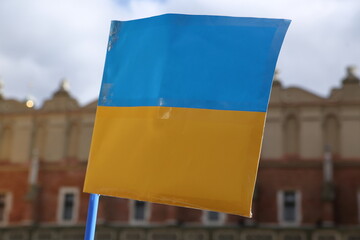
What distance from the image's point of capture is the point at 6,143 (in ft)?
98.0

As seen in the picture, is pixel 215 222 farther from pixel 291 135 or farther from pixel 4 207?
pixel 4 207

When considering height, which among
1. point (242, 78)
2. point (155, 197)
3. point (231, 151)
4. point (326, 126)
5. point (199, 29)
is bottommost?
point (155, 197)

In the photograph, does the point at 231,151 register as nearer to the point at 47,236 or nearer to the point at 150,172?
the point at 150,172

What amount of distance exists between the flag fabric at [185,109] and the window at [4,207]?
22.6 m

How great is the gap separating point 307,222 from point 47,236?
1083 cm

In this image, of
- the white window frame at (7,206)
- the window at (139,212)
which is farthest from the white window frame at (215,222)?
the white window frame at (7,206)

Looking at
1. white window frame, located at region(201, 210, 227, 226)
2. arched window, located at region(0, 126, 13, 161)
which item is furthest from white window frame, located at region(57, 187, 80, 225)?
white window frame, located at region(201, 210, 227, 226)

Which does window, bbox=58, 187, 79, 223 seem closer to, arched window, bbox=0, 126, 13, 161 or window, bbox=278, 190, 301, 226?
arched window, bbox=0, 126, 13, 161

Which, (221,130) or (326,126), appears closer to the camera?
(221,130)

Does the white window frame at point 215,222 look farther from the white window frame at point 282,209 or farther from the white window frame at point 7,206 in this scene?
the white window frame at point 7,206

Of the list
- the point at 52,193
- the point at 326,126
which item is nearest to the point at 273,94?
the point at 326,126

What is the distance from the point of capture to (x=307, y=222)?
2573 centimetres

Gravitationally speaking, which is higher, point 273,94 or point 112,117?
point 273,94

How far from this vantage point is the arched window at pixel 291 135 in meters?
26.9
